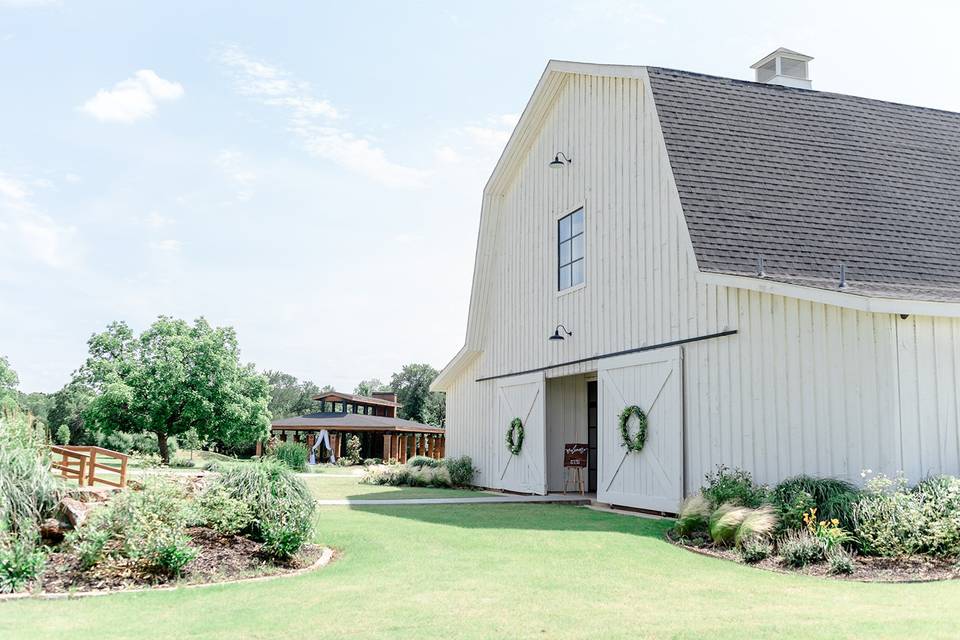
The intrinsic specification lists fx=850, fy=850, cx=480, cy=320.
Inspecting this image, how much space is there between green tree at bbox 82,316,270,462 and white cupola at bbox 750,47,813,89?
27081 mm

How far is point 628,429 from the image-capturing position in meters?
13.2

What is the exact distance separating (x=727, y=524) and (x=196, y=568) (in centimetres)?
535

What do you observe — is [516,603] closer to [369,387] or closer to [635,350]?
[635,350]

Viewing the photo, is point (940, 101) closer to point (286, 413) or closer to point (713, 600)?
point (713, 600)

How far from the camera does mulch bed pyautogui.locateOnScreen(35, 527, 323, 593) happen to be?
286 inches

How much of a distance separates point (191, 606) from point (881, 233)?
10.1 m

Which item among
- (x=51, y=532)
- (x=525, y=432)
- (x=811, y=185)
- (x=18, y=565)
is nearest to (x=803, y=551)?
(x=811, y=185)

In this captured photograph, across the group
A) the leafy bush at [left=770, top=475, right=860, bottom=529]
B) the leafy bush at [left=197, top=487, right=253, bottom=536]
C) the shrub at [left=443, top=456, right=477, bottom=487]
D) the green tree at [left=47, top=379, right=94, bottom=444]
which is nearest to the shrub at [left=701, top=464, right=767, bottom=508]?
the leafy bush at [left=770, top=475, right=860, bottom=529]

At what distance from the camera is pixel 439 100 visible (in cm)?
1413

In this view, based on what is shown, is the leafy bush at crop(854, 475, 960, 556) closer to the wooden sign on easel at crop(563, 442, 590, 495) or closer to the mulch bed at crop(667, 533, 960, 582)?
the mulch bed at crop(667, 533, 960, 582)

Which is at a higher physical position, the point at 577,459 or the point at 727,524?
the point at 577,459

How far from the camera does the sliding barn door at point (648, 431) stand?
11992 mm

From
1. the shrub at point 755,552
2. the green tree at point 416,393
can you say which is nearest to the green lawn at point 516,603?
the shrub at point 755,552

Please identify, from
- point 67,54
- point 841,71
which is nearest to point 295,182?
point 67,54
